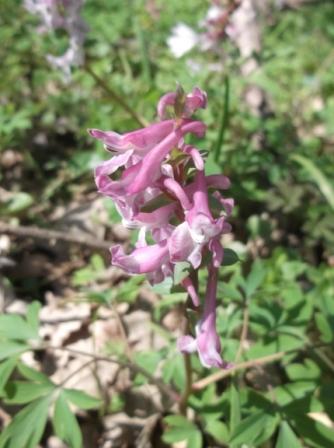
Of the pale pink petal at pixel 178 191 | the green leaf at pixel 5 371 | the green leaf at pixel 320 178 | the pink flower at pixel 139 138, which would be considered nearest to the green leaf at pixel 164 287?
the pale pink petal at pixel 178 191

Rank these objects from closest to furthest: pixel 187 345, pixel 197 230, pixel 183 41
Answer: pixel 197 230
pixel 187 345
pixel 183 41

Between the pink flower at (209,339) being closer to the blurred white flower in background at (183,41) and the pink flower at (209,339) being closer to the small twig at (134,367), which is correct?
the small twig at (134,367)

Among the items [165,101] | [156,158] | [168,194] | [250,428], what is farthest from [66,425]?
[165,101]

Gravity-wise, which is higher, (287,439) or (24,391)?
(24,391)

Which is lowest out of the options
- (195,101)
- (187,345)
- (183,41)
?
(187,345)

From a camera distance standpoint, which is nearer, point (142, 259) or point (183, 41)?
point (142, 259)

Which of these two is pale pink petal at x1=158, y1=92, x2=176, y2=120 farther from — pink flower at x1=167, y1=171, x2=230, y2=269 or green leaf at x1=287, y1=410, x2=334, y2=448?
green leaf at x1=287, y1=410, x2=334, y2=448

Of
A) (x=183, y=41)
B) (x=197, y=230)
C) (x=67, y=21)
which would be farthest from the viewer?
(x=183, y=41)

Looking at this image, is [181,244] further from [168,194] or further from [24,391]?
[24,391]
